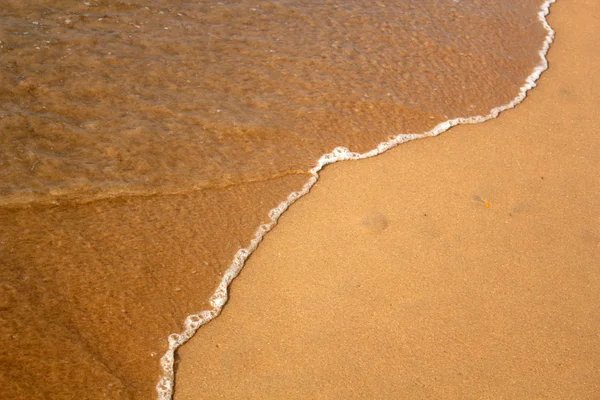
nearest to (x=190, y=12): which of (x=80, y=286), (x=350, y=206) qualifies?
(x=350, y=206)

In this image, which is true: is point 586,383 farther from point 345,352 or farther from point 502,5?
point 502,5

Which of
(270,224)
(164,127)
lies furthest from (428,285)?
(164,127)

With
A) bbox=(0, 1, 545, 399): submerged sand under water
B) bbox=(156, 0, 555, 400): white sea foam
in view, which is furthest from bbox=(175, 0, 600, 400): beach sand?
bbox=(0, 1, 545, 399): submerged sand under water

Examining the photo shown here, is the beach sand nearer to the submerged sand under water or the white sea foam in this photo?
the white sea foam

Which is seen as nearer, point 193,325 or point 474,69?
point 193,325

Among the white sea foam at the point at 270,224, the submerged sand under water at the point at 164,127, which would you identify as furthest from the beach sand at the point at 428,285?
the submerged sand under water at the point at 164,127
